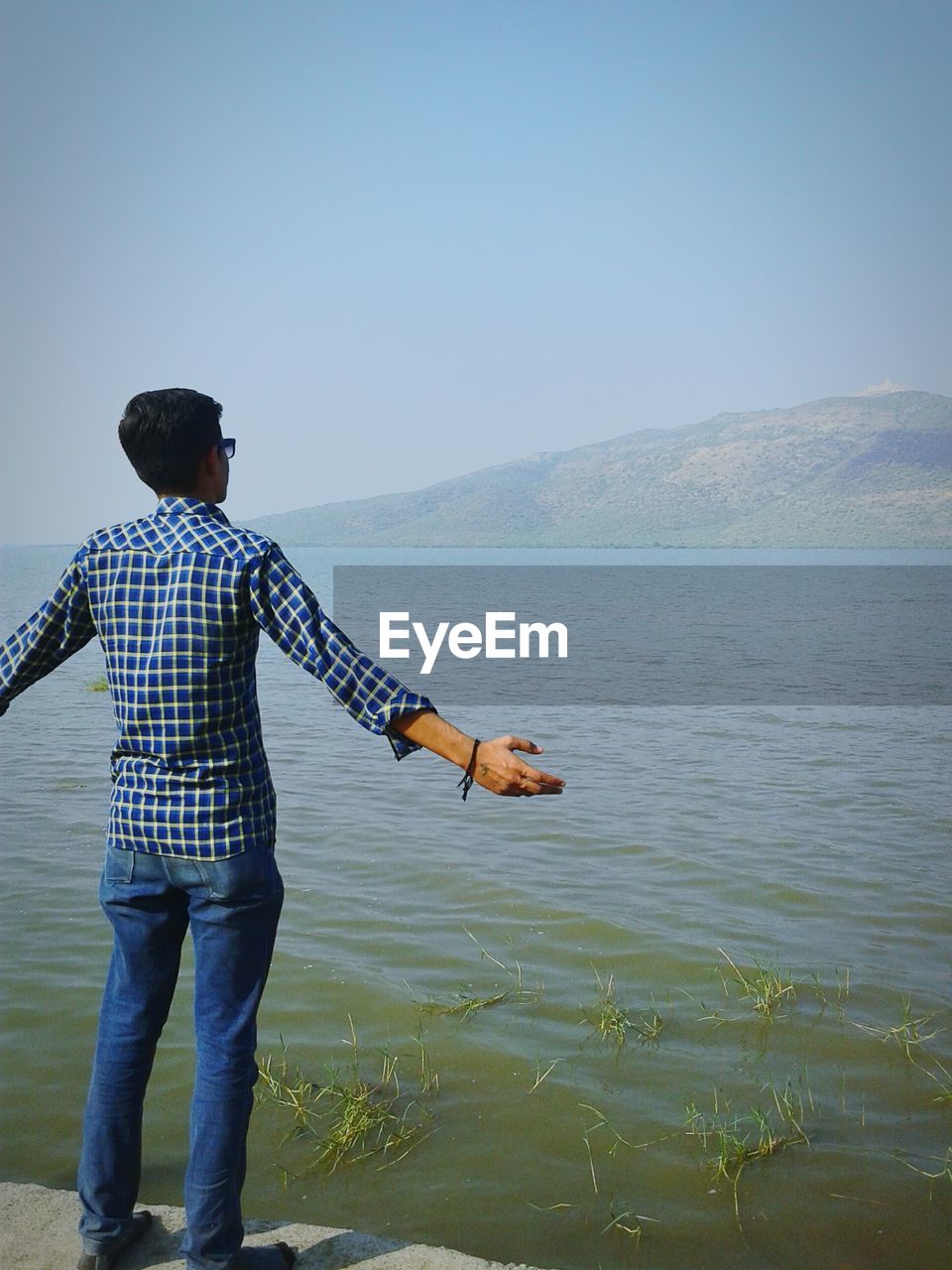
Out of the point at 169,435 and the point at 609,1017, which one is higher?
the point at 169,435

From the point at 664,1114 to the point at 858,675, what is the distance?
20.7 m

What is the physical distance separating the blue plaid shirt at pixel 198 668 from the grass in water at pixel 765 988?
362 cm

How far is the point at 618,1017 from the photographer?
19.8ft

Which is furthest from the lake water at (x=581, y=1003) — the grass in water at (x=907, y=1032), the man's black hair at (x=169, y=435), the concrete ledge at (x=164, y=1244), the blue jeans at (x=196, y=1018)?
the man's black hair at (x=169, y=435)

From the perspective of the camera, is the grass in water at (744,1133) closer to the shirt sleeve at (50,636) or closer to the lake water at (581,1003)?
the lake water at (581,1003)

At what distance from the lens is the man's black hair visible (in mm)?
3436

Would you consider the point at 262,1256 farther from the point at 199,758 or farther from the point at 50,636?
the point at 50,636

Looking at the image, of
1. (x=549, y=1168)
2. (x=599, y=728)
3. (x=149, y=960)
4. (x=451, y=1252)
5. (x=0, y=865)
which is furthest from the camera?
(x=599, y=728)

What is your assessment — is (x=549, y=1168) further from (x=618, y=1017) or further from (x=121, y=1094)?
(x=121, y=1094)

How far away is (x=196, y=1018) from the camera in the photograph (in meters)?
3.41

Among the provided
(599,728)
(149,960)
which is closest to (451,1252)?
(149,960)

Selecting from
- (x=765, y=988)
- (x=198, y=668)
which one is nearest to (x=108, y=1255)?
(x=198, y=668)

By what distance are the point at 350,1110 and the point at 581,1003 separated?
182 cm

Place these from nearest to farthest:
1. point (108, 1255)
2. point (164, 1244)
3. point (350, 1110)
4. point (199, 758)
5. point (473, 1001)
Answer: point (199, 758), point (108, 1255), point (164, 1244), point (350, 1110), point (473, 1001)
